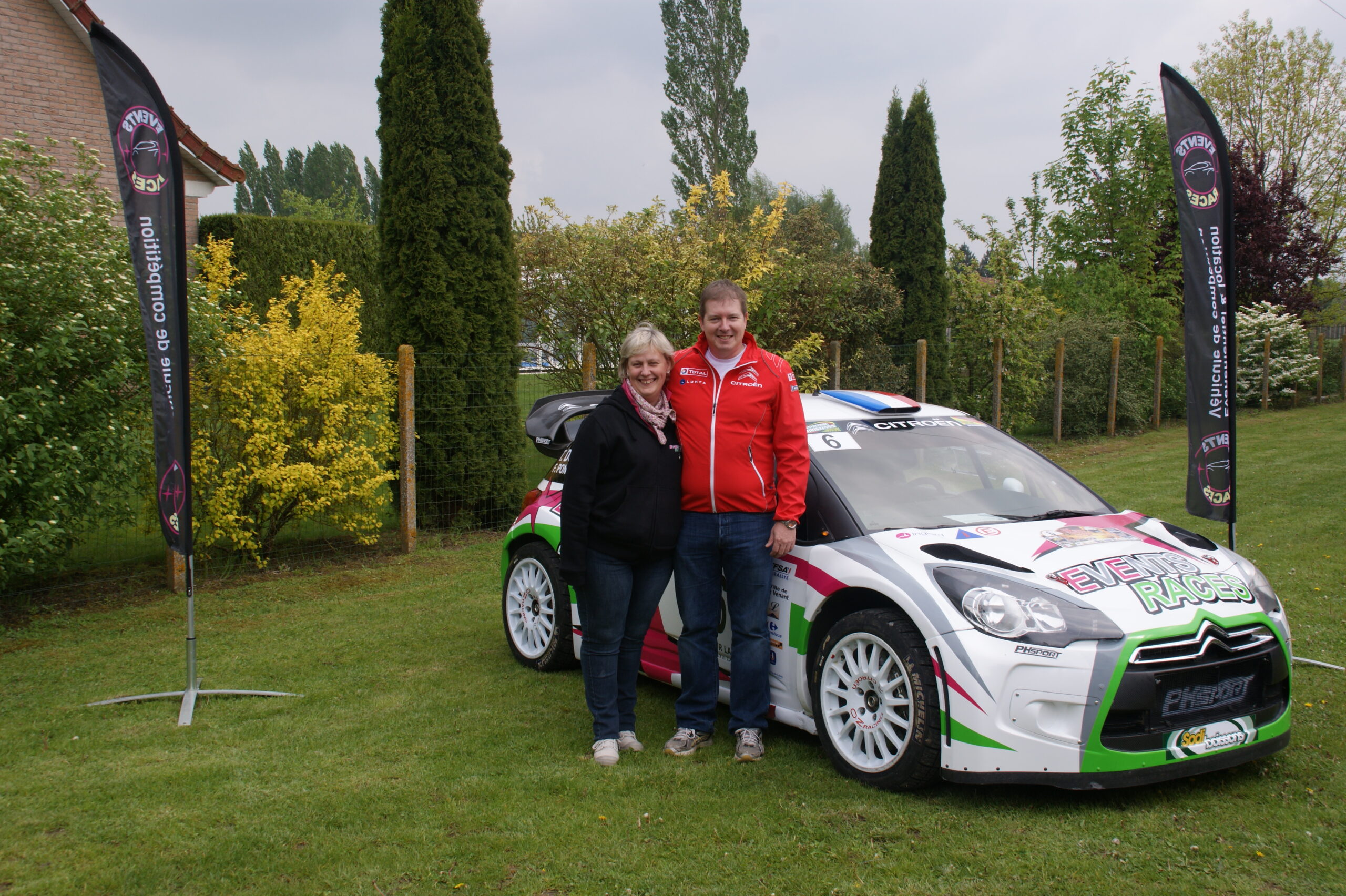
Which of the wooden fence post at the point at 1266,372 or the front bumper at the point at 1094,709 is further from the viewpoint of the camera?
the wooden fence post at the point at 1266,372

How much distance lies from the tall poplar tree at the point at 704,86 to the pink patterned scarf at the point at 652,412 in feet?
146

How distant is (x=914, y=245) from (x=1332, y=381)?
58.4ft

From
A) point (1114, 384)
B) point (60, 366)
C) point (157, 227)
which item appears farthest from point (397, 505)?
point (1114, 384)

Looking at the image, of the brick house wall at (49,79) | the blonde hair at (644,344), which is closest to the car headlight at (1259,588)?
the blonde hair at (644,344)

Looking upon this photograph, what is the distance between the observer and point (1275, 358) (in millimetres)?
24203

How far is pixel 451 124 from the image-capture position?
9.92 meters

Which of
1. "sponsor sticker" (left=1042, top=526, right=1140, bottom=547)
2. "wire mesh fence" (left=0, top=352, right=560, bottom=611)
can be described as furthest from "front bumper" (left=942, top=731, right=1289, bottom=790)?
"wire mesh fence" (left=0, top=352, right=560, bottom=611)

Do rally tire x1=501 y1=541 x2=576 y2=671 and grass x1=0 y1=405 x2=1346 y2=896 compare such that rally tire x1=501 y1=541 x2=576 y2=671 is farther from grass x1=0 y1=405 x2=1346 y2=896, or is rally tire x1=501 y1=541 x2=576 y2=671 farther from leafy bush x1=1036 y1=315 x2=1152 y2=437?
leafy bush x1=1036 y1=315 x2=1152 y2=437

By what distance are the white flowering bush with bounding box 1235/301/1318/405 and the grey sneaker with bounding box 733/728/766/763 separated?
2419cm

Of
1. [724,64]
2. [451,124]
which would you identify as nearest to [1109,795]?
[451,124]

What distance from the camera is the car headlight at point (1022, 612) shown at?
331 centimetres

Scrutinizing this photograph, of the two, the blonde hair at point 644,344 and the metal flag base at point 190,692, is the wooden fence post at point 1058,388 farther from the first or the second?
the metal flag base at point 190,692

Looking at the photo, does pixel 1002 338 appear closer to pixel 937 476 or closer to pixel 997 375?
pixel 997 375

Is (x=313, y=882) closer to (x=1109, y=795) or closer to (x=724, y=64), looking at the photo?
(x=1109, y=795)
